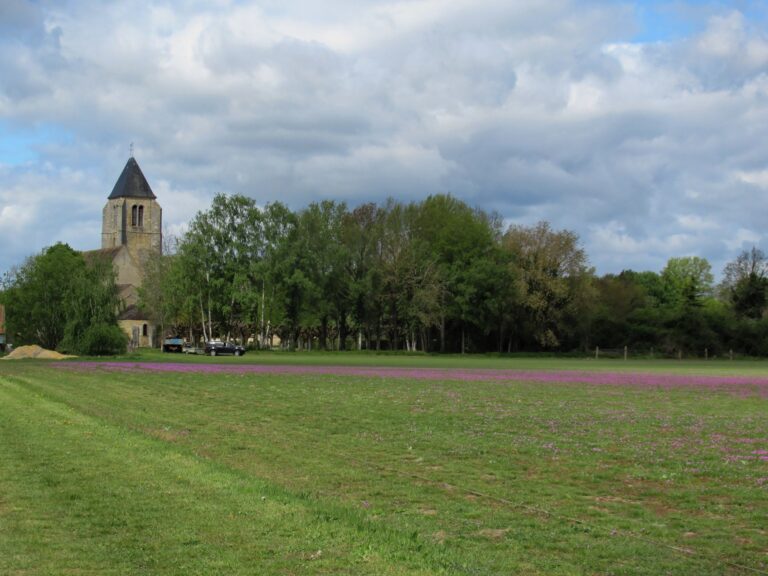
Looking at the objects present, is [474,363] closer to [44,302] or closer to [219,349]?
[219,349]

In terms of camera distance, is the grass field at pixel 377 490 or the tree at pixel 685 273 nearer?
the grass field at pixel 377 490

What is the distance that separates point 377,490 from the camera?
456 inches

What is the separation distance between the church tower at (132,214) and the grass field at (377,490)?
5636 inches

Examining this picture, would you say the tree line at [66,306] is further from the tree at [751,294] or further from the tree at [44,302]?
the tree at [751,294]

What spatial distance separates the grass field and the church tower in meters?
143

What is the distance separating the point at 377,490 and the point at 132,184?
161241 mm

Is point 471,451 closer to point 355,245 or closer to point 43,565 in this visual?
point 43,565

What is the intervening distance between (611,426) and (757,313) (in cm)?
10208

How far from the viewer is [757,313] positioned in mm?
111812

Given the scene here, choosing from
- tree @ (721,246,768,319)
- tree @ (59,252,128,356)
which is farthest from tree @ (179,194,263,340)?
tree @ (721,246,768,319)

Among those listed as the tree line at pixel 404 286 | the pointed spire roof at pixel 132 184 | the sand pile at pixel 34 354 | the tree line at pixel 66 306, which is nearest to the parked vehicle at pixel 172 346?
the tree line at pixel 404 286

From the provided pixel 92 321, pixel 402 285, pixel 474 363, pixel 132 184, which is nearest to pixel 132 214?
pixel 132 184

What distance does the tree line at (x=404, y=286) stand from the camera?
93.1m

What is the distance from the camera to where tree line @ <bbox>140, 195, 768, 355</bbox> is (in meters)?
93.1
